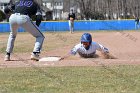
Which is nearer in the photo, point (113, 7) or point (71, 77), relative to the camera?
point (71, 77)

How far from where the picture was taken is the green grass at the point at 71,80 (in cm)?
602

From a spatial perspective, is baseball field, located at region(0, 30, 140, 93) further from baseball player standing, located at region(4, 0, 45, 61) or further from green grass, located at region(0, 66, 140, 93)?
baseball player standing, located at region(4, 0, 45, 61)

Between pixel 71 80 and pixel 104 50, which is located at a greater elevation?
pixel 71 80

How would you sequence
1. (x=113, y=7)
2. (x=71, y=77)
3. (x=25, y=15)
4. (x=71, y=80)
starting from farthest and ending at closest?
(x=113, y=7)
(x=25, y=15)
(x=71, y=77)
(x=71, y=80)

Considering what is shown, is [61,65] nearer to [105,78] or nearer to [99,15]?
[105,78]

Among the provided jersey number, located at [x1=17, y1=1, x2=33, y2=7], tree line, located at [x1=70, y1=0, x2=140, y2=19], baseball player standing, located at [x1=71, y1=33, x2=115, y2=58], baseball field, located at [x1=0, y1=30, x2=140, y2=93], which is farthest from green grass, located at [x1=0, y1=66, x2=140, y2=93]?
tree line, located at [x1=70, y1=0, x2=140, y2=19]

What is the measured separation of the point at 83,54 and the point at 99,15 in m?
66.8

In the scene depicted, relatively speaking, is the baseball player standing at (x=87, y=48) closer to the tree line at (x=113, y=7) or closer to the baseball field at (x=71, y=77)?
the baseball field at (x=71, y=77)

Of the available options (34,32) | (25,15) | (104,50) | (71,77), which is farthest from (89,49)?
(71,77)

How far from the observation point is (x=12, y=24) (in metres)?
10.1

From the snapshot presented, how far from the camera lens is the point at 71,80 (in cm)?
682

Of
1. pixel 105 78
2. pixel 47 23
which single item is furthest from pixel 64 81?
pixel 47 23

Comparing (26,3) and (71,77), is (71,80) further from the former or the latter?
(26,3)

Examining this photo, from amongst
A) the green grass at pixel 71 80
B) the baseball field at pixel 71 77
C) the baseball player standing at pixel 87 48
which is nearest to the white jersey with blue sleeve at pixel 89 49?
the baseball player standing at pixel 87 48
